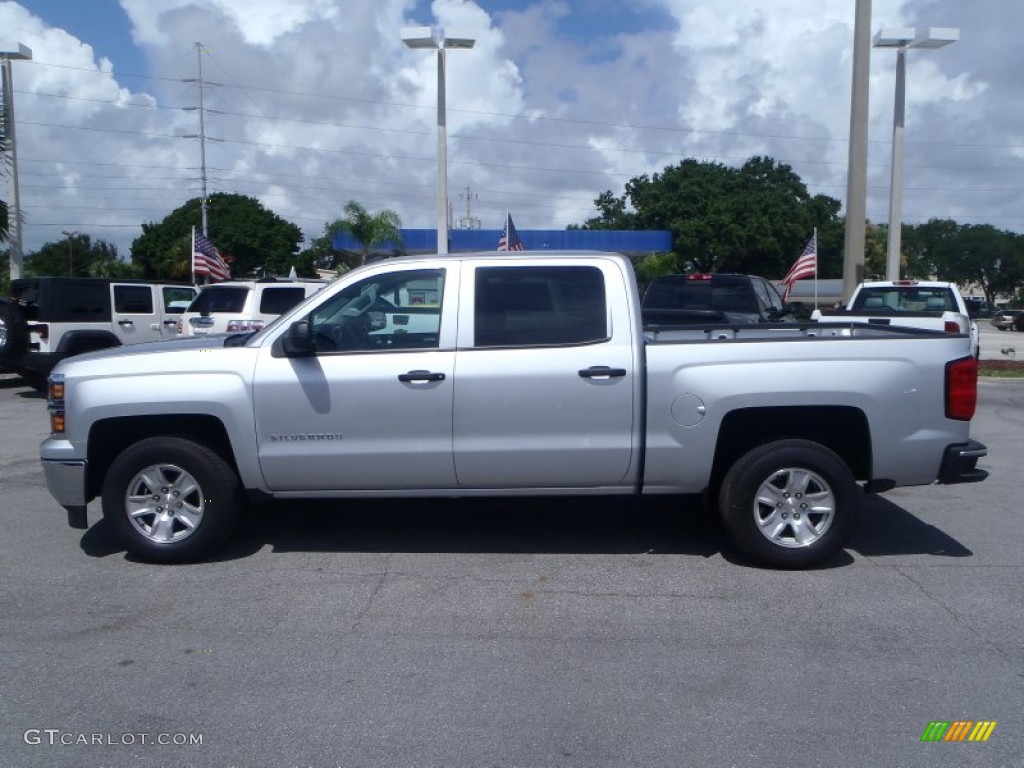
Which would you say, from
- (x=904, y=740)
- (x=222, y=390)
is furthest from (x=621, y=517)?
(x=904, y=740)

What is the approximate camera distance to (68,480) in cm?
643

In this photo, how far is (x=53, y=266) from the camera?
58156 millimetres

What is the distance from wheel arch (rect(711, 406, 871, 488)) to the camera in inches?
253

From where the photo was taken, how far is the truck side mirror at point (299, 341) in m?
6.20

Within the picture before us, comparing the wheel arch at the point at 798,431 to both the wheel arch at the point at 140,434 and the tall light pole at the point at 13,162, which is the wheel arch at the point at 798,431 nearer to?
the wheel arch at the point at 140,434

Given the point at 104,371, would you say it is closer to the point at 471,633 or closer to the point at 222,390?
the point at 222,390

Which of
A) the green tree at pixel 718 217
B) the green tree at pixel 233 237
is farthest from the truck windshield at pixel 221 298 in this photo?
the green tree at pixel 233 237

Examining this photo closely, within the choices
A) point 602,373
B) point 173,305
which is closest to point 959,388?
point 602,373

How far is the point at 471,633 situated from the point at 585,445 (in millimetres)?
1468

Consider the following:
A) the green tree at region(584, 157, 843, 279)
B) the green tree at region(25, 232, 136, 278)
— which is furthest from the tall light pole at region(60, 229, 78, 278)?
the green tree at region(584, 157, 843, 279)

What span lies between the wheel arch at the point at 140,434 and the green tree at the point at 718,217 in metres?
47.4

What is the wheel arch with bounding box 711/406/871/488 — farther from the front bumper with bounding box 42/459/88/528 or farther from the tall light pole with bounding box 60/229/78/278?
the tall light pole with bounding box 60/229/78/278

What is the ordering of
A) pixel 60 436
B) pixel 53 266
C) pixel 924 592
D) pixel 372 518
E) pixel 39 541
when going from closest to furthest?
pixel 924 592 → pixel 60 436 → pixel 39 541 → pixel 372 518 → pixel 53 266
